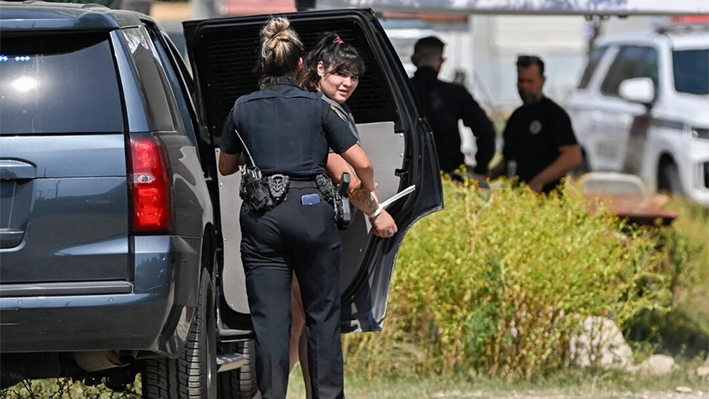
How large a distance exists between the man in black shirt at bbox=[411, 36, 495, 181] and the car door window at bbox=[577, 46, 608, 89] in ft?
20.5

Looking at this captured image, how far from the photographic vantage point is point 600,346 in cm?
666

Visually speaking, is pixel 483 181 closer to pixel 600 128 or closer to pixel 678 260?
pixel 678 260

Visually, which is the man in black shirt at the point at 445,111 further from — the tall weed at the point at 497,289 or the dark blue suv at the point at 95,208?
the dark blue suv at the point at 95,208

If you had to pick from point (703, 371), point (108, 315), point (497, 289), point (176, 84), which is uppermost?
point (176, 84)

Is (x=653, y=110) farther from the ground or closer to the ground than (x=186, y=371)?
farther from the ground

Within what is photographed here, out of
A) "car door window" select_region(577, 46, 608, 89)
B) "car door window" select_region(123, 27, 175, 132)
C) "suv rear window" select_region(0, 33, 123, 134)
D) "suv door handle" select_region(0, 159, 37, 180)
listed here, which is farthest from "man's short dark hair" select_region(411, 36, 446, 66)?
"car door window" select_region(577, 46, 608, 89)

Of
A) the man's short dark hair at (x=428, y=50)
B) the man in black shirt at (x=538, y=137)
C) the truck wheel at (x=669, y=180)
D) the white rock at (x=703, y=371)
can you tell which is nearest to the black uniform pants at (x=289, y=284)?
the white rock at (x=703, y=371)

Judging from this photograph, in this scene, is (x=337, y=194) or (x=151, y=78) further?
(x=337, y=194)

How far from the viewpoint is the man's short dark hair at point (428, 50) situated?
26.5ft

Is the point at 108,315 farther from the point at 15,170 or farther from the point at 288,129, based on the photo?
the point at 288,129

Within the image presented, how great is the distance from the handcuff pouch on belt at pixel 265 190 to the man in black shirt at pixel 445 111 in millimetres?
3331

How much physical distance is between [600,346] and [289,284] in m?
2.49

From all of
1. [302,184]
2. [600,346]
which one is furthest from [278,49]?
[600,346]

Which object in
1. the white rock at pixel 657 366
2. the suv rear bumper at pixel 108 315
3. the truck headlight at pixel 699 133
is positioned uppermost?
the truck headlight at pixel 699 133
